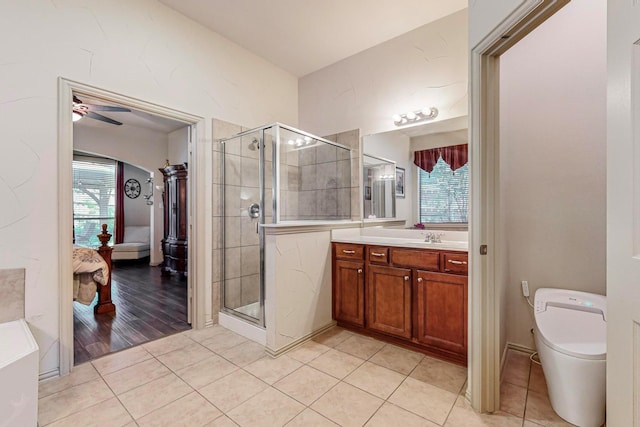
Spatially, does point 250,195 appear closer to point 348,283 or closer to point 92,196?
point 348,283

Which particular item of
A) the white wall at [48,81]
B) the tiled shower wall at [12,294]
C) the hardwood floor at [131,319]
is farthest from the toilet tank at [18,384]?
the hardwood floor at [131,319]

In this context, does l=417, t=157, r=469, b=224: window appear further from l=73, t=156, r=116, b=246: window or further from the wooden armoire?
l=73, t=156, r=116, b=246: window

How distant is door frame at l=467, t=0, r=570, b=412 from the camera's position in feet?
5.17

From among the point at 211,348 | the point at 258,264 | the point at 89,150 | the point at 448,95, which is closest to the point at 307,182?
the point at 258,264

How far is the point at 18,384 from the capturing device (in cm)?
129

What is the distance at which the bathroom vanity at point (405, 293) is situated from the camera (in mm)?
2074

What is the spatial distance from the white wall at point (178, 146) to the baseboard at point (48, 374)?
13.6 feet

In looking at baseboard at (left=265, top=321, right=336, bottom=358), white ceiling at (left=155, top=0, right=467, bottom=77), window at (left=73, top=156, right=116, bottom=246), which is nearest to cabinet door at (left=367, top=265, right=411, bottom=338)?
baseboard at (left=265, top=321, right=336, bottom=358)

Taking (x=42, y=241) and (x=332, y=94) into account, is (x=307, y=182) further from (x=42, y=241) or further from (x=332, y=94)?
(x=42, y=241)

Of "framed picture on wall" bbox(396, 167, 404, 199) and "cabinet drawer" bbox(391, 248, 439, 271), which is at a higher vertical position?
"framed picture on wall" bbox(396, 167, 404, 199)

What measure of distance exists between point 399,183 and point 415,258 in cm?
95

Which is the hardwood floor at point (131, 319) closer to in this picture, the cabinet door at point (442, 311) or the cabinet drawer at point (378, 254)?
the cabinet drawer at point (378, 254)

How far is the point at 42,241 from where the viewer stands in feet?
6.21

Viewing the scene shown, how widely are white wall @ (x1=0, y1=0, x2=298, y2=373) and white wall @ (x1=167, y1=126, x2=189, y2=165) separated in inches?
123
